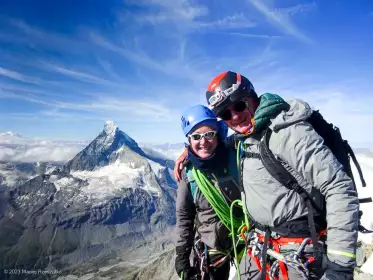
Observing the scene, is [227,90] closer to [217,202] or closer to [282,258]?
[217,202]

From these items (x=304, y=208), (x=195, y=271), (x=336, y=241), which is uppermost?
(x=304, y=208)

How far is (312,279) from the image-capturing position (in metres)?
5.64

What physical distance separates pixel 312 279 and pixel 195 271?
4.35 metres

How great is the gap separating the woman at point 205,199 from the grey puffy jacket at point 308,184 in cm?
264

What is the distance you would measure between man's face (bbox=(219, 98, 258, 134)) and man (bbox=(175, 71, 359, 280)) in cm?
2

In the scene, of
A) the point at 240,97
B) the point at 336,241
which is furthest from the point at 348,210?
the point at 240,97

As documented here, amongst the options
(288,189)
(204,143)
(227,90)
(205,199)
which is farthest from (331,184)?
(205,199)

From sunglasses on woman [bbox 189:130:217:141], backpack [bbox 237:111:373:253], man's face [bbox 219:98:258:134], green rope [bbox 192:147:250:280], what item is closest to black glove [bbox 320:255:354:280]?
backpack [bbox 237:111:373:253]

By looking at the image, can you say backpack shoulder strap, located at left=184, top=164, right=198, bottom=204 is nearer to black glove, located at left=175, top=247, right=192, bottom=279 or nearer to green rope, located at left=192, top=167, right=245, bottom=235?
green rope, located at left=192, top=167, right=245, bottom=235

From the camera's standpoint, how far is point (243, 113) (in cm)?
638

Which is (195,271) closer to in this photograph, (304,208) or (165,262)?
(304,208)

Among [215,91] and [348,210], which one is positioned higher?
[215,91]

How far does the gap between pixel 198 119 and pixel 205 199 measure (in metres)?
2.36

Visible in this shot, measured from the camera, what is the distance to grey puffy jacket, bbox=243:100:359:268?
15.1 ft
